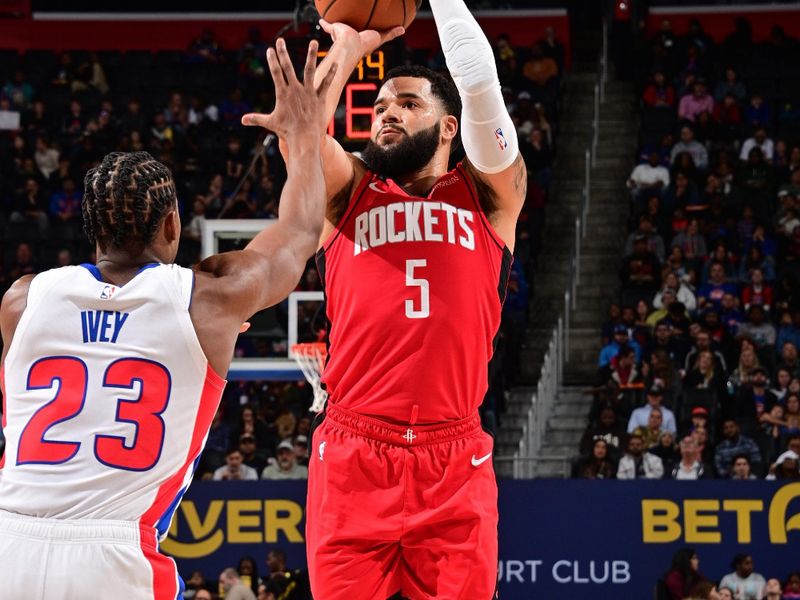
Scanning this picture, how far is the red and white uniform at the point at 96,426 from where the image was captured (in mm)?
3736

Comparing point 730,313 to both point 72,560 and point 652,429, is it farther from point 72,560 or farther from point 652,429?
point 72,560

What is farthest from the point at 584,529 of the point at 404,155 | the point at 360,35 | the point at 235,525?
the point at 360,35

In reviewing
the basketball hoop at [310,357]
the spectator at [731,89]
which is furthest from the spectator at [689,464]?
the spectator at [731,89]

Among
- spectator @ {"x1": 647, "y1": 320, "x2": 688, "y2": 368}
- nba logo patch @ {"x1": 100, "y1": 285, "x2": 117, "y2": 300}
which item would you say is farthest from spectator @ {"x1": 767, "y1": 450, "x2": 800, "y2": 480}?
nba logo patch @ {"x1": 100, "y1": 285, "x2": 117, "y2": 300}

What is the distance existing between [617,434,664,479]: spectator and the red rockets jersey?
744cm

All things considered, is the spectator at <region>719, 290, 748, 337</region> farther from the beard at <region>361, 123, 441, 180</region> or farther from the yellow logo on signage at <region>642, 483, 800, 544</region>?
the beard at <region>361, 123, 441, 180</region>

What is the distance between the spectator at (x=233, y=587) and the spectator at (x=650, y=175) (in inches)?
322

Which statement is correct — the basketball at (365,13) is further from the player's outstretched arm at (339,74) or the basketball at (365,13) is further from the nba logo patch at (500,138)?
the nba logo patch at (500,138)

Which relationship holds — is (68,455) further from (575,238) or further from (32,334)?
(575,238)

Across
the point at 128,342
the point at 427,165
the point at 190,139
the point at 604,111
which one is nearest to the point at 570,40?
the point at 604,111

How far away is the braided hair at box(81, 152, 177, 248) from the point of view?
390cm

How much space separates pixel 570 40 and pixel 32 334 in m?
19.4

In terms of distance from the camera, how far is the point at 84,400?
3.77 metres

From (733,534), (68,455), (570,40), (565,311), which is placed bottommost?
(733,534)
